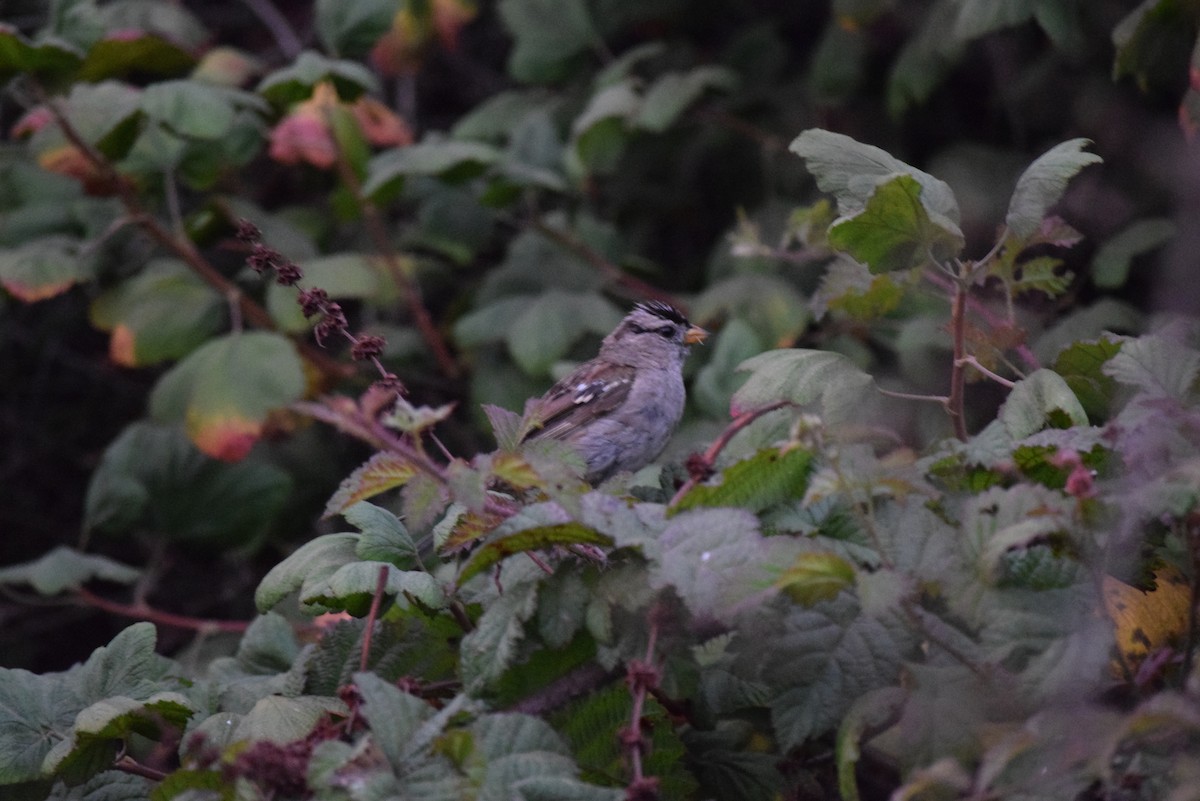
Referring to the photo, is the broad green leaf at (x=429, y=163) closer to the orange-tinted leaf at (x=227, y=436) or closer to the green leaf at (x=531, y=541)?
the orange-tinted leaf at (x=227, y=436)

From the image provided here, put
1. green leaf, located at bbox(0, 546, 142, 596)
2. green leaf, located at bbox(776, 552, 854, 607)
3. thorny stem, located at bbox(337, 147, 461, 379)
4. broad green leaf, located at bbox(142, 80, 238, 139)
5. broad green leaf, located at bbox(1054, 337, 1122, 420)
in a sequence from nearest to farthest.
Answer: green leaf, located at bbox(776, 552, 854, 607), broad green leaf, located at bbox(1054, 337, 1122, 420), green leaf, located at bbox(0, 546, 142, 596), broad green leaf, located at bbox(142, 80, 238, 139), thorny stem, located at bbox(337, 147, 461, 379)

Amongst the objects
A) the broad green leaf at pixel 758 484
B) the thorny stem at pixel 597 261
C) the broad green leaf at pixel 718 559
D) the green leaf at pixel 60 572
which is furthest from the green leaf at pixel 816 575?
the thorny stem at pixel 597 261

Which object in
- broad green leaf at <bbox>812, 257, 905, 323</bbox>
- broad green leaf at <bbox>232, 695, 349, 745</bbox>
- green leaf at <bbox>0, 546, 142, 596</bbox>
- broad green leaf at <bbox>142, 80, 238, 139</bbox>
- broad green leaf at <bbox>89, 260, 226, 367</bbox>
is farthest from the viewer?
broad green leaf at <bbox>89, 260, 226, 367</bbox>

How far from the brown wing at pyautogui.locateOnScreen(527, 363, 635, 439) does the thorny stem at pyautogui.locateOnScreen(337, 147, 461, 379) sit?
77 centimetres

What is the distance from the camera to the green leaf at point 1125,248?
329cm

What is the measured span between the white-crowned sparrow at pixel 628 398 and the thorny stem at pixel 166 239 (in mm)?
887

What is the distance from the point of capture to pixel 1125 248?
3.37m

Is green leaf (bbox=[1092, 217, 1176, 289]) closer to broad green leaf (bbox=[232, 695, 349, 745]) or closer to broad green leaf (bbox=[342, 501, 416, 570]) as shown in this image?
broad green leaf (bbox=[342, 501, 416, 570])

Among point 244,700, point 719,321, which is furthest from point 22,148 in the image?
point 244,700

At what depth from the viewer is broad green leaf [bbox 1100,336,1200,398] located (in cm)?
167

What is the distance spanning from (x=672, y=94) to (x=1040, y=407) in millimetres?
2605

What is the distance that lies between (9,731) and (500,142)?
12.1ft

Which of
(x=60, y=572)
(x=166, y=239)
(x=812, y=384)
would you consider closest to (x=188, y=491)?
(x=60, y=572)

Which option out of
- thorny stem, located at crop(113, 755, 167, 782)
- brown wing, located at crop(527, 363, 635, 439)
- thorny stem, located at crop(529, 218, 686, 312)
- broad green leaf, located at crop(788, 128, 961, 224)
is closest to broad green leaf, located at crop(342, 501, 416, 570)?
A: thorny stem, located at crop(113, 755, 167, 782)
